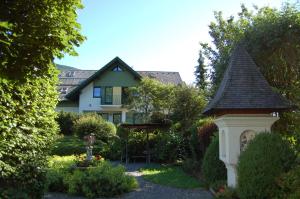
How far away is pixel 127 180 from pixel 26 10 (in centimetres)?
771

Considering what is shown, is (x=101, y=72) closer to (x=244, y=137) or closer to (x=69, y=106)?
(x=69, y=106)

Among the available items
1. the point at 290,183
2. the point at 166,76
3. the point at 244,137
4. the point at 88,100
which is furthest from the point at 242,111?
the point at 166,76

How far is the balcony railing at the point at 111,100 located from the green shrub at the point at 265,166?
103 feet

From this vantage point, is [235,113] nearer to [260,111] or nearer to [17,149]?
[260,111]

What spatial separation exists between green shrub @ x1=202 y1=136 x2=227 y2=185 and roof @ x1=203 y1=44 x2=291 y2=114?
2.18m

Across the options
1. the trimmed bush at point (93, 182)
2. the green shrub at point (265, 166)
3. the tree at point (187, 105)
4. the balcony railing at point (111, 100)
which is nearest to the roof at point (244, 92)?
the green shrub at point (265, 166)

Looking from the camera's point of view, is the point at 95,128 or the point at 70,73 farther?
the point at 70,73

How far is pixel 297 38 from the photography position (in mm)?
14484

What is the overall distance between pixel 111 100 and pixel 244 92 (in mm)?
30327

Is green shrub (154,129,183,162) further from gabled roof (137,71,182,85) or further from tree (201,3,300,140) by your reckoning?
gabled roof (137,71,182,85)

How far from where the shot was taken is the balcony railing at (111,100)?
39250mm

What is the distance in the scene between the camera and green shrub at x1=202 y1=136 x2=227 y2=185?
11.9 metres

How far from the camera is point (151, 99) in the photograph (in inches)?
1156

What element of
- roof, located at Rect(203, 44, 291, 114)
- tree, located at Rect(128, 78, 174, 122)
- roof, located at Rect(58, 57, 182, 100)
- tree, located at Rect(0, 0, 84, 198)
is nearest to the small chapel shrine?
roof, located at Rect(203, 44, 291, 114)
